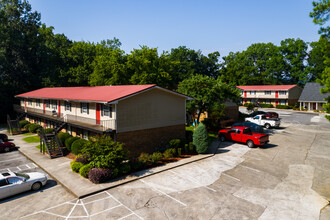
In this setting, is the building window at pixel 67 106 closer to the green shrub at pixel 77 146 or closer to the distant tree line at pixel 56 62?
the green shrub at pixel 77 146

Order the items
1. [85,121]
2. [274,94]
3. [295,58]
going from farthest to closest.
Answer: [295,58] < [274,94] < [85,121]

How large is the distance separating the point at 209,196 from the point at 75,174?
9.91 metres

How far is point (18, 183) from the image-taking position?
44.5 feet

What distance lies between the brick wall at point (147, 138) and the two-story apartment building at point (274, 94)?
48570 millimetres

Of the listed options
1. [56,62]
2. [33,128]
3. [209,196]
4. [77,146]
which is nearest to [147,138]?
[77,146]

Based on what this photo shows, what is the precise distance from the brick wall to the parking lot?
4.86 metres

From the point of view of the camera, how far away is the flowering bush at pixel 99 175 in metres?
14.6

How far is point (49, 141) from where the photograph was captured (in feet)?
76.3

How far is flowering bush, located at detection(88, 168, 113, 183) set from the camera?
47.9 ft

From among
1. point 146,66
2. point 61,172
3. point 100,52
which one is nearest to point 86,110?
point 61,172

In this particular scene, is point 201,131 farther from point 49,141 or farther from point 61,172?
point 49,141

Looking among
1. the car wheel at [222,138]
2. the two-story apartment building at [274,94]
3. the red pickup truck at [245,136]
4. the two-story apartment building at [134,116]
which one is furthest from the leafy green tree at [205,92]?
the two-story apartment building at [274,94]

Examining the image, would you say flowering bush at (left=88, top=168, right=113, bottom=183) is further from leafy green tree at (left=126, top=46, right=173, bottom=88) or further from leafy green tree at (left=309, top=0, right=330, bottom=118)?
leafy green tree at (left=126, top=46, right=173, bottom=88)

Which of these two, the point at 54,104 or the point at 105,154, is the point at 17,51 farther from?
the point at 105,154
